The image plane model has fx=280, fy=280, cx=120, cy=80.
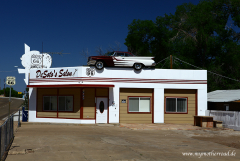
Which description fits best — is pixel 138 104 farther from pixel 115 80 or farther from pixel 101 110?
pixel 101 110

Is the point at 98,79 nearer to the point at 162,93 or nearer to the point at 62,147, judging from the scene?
the point at 162,93

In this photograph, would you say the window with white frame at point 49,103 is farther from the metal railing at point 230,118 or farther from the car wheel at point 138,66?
the metal railing at point 230,118

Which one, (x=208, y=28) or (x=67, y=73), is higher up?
(x=208, y=28)

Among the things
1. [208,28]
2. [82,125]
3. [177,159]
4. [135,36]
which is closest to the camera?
[177,159]

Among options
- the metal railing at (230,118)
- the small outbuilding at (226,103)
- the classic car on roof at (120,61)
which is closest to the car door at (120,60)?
the classic car on roof at (120,61)

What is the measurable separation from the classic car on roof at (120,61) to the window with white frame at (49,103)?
182 inches

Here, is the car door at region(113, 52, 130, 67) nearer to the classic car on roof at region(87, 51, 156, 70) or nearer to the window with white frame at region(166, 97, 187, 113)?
the classic car on roof at region(87, 51, 156, 70)

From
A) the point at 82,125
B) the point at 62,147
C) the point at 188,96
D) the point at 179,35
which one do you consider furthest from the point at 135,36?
the point at 62,147

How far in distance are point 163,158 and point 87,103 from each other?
13920mm

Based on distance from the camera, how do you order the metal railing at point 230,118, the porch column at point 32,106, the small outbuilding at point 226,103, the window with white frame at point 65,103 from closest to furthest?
the metal railing at point 230,118 → the small outbuilding at point 226,103 → the window with white frame at point 65,103 → the porch column at point 32,106

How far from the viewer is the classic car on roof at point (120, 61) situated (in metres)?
23.7

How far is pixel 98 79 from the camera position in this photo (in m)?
23.8

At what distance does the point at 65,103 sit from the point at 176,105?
9.78m

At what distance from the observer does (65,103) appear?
79.7 feet
